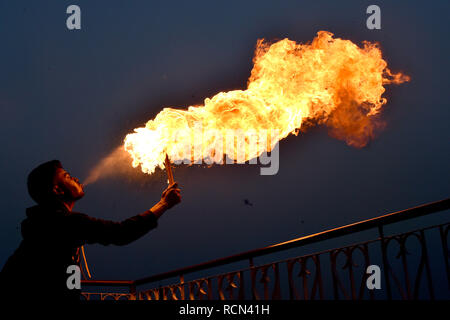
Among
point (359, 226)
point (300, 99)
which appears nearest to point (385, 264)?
point (359, 226)

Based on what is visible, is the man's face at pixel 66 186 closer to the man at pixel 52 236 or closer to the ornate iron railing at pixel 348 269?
the man at pixel 52 236

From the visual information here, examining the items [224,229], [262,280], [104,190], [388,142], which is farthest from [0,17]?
[388,142]

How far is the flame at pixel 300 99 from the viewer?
5.81 metres

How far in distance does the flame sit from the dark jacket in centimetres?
265

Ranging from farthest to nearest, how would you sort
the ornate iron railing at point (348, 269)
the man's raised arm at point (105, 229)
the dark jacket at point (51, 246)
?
1. the ornate iron railing at point (348, 269)
2. the man's raised arm at point (105, 229)
3. the dark jacket at point (51, 246)

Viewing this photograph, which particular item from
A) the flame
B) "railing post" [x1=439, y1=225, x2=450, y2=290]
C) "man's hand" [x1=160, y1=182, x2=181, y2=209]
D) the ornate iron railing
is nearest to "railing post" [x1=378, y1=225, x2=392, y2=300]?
the ornate iron railing

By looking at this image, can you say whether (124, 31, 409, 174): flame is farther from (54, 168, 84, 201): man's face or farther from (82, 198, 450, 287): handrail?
(54, 168, 84, 201): man's face

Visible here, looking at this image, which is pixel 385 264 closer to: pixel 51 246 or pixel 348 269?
pixel 348 269

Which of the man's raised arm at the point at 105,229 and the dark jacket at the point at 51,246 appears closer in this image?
the dark jacket at the point at 51,246

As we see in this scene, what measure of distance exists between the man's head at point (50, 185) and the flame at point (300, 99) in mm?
2395

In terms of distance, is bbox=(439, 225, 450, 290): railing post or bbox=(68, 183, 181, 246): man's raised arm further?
bbox=(439, 225, 450, 290): railing post

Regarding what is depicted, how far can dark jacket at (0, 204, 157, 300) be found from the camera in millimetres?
2705

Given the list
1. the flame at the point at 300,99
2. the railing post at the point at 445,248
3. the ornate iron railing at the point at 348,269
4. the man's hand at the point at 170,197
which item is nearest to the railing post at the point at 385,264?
the ornate iron railing at the point at 348,269

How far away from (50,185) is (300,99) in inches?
157
